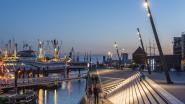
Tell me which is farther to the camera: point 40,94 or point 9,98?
point 40,94

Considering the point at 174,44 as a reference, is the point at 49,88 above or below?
below

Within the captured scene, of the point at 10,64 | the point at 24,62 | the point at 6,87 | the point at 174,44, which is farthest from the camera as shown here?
the point at 24,62

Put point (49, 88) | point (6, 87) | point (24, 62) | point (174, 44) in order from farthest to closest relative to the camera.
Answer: point (24, 62), point (174, 44), point (49, 88), point (6, 87)

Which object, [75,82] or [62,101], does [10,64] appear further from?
[62,101]

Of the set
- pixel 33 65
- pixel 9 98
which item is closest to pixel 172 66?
pixel 9 98

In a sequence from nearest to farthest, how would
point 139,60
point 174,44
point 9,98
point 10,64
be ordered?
point 9,98, point 139,60, point 174,44, point 10,64

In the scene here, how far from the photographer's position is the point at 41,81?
76812mm

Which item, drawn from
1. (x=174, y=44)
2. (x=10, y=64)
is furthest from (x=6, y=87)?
(x=10, y=64)

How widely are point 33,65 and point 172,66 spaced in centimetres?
9545

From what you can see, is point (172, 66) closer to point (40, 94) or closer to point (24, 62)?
point (40, 94)

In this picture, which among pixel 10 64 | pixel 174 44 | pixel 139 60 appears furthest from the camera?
pixel 10 64

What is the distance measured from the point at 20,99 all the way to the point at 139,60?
56.3 m

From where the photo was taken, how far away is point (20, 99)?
56.5 meters

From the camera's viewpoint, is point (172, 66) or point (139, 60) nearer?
point (172, 66)
